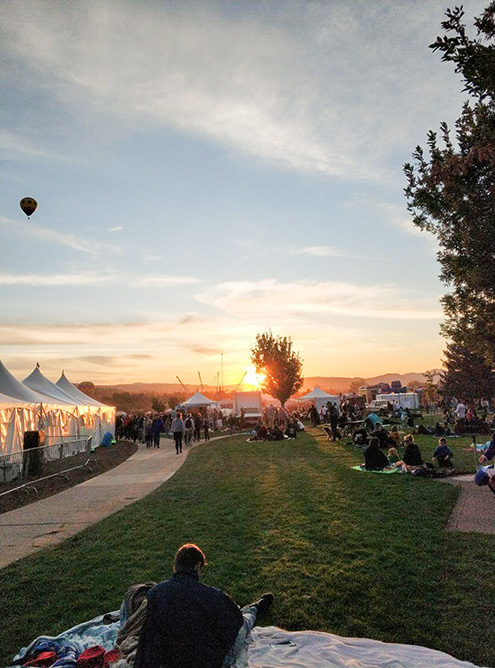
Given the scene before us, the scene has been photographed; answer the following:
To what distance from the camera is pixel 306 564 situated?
632 cm

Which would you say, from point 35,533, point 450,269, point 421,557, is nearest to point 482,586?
point 421,557

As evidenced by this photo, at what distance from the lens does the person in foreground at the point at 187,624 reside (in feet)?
11.2

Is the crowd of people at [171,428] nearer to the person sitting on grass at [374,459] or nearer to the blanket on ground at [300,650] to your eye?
the person sitting on grass at [374,459]

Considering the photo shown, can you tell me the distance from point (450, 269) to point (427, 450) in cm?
952

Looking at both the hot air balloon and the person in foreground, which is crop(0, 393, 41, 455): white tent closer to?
the hot air balloon

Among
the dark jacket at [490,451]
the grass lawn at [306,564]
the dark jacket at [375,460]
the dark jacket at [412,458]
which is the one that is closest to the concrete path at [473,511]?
the grass lawn at [306,564]

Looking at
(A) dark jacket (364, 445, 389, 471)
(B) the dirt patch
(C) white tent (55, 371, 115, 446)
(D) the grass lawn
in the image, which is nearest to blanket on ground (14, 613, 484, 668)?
(D) the grass lawn

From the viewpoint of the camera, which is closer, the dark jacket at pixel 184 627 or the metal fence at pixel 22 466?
the dark jacket at pixel 184 627

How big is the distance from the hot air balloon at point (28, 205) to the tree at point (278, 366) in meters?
42.3

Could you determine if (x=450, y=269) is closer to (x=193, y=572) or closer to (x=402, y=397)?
(x=193, y=572)

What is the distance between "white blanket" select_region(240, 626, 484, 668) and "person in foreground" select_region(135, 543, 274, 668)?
515 millimetres

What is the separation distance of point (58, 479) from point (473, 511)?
1275cm

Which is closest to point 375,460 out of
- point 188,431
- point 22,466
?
point 22,466

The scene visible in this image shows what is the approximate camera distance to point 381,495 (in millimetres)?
10406
